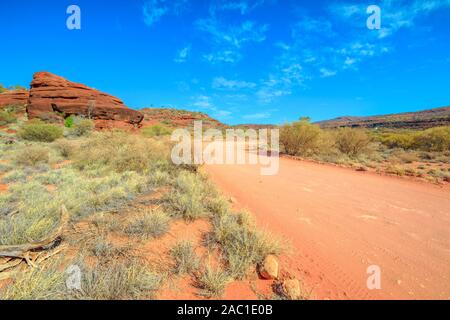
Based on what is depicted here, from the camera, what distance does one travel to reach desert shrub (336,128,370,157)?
555 inches

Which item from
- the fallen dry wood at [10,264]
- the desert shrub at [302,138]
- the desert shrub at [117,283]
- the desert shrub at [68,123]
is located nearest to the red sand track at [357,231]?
the desert shrub at [117,283]

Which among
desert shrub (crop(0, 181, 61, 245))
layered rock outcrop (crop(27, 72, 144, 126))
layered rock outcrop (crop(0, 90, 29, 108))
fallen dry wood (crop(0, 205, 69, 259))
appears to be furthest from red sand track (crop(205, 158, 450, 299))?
layered rock outcrop (crop(0, 90, 29, 108))

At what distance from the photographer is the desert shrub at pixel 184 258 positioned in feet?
7.48

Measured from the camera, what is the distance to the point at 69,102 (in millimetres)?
22688

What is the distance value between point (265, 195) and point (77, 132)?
17717 mm

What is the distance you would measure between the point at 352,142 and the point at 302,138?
3.63 meters

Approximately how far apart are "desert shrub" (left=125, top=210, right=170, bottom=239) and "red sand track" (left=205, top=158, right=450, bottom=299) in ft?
5.43

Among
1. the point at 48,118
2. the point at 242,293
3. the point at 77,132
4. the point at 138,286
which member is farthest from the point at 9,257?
the point at 48,118

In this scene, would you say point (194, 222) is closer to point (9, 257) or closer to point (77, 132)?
point (9, 257)

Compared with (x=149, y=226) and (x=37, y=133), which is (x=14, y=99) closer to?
(x=37, y=133)

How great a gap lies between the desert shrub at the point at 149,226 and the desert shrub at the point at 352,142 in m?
14.6

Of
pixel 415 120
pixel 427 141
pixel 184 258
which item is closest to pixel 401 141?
pixel 427 141

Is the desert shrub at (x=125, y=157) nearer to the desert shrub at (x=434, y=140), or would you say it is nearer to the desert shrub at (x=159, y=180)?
the desert shrub at (x=159, y=180)
